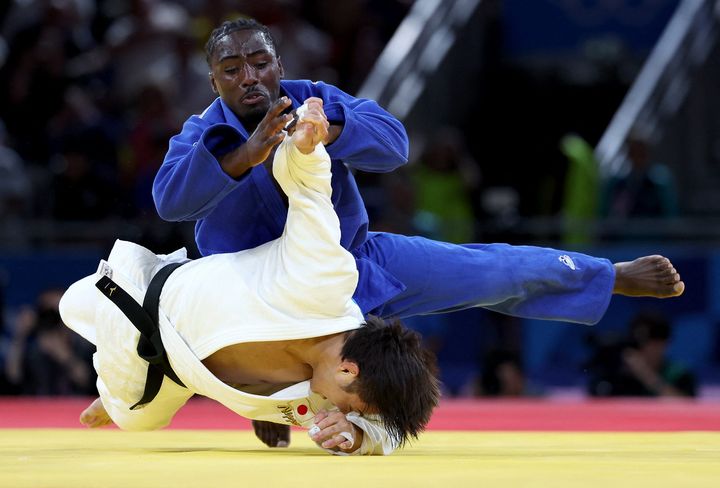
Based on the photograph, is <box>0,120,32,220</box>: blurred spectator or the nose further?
<box>0,120,32,220</box>: blurred spectator

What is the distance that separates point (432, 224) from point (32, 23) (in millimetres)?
3484

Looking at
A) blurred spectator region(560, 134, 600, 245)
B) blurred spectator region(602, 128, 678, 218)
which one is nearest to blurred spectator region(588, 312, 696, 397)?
blurred spectator region(602, 128, 678, 218)

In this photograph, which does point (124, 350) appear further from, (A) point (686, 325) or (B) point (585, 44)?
(B) point (585, 44)

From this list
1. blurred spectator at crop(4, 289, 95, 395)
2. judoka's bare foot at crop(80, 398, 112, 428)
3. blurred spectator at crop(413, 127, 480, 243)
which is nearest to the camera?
judoka's bare foot at crop(80, 398, 112, 428)

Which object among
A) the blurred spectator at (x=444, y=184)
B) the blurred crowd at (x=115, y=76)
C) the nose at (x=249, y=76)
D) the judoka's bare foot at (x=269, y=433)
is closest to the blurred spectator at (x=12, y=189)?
the blurred crowd at (x=115, y=76)

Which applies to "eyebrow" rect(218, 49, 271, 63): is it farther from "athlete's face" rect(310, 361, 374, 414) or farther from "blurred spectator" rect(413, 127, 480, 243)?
"blurred spectator" rect(413, 127, 480, 243)

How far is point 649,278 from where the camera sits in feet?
12.5

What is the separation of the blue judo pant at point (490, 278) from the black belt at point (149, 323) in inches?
23.8

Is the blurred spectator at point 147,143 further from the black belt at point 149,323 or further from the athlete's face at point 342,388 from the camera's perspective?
the athlete's face at point 342,388

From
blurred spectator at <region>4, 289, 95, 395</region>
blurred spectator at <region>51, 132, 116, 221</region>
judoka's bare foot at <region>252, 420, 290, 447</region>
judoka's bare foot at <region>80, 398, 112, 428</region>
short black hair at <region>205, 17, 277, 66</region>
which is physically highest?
short black hair at <region>205, 17, 277, 66</region>

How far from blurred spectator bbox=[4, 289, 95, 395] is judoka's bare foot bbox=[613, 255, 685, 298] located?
3.89 meters

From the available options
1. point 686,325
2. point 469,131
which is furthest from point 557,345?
point 469,131

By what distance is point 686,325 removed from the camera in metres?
6.91

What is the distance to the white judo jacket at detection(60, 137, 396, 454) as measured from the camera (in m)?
3.17
